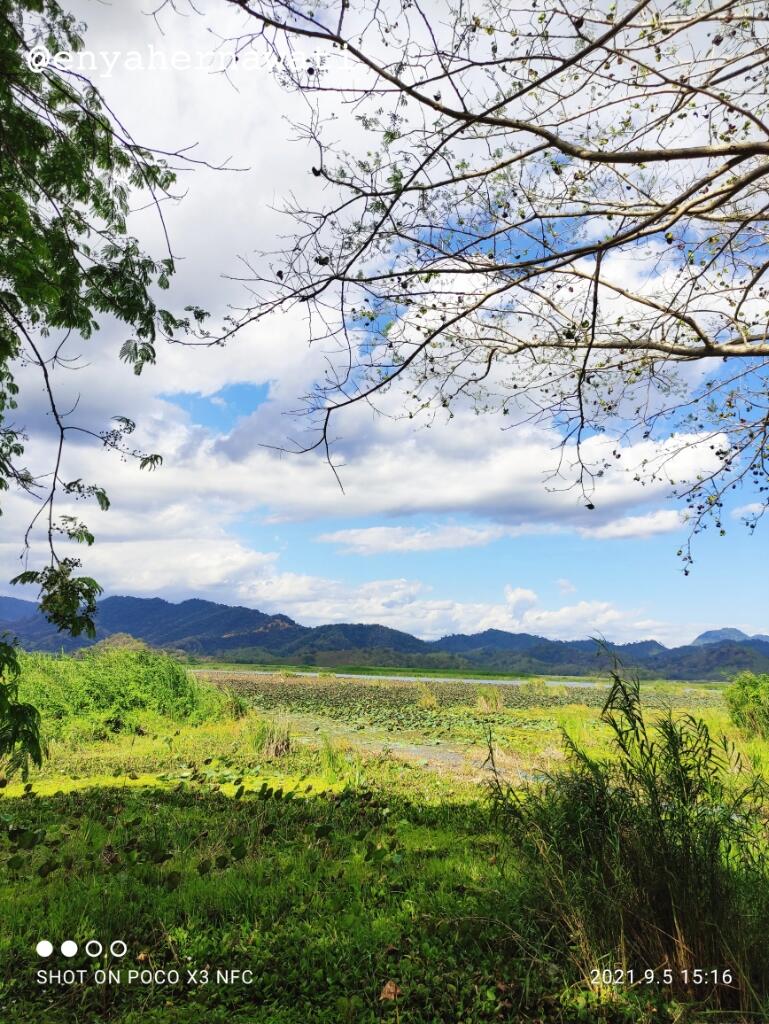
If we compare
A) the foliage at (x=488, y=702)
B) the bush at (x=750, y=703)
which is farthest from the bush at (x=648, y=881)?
the foliage at (x=488, y=702)

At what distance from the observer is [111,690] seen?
1528cm

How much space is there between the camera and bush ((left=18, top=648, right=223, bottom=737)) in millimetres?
14453

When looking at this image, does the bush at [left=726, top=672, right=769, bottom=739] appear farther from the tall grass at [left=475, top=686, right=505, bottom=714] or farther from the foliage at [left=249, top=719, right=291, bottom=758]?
the foliage at [left=249, top=719, right=291, bottom=758]

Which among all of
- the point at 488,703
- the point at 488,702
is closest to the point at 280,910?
the point at 488,703

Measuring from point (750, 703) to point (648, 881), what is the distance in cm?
1276

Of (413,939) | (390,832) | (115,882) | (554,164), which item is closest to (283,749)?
(390,832)

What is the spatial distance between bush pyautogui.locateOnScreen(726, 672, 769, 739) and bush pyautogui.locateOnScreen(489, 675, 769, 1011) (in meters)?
11.4

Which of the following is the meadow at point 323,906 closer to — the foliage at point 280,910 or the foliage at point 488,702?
the foliage at point 280,910

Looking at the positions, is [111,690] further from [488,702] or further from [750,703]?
[750,703]

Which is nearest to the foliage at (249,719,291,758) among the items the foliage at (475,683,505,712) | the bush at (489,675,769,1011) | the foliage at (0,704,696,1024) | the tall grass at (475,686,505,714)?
the foliage at (0,704,696,1024)

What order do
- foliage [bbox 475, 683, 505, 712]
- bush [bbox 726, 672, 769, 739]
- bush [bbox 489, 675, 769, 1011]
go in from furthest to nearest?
foliage [bbox 475, 683, 505, 712], bush [bbox 726, 672, 769, 739], bush [bbox 489, 675, 769, 1011]

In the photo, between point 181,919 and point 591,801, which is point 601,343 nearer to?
point 591,801

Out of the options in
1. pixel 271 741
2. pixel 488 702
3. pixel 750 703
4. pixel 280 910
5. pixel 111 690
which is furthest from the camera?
pixel 488 702

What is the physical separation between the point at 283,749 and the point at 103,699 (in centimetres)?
607
